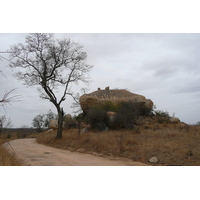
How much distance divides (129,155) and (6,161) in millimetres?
5271

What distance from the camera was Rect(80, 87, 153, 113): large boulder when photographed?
2319cm

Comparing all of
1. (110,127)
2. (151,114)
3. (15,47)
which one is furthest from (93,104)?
(15,47)

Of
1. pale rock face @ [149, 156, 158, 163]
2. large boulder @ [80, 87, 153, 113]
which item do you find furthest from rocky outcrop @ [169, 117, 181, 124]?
pale rock face @ [149, 156, 158, 163]

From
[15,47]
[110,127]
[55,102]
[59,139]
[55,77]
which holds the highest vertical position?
[15,47]

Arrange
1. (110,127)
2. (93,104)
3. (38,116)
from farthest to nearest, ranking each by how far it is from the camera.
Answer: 1. (38,116)
2. (93,104)
3. (110,127)

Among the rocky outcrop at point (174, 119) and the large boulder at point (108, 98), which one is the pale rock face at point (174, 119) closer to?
the rocky outcrop at point (174, 119)

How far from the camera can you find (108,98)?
2403 centimetres

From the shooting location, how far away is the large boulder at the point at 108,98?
23.2 metres

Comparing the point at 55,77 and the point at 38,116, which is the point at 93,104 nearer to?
the point at 55,77

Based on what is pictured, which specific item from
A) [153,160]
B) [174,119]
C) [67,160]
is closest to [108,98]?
[174,119]

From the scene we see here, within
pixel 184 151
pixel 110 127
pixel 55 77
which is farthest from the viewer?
pixel 110 127

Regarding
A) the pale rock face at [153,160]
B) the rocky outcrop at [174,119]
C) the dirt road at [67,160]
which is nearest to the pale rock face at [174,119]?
the rocky outcrop at [174,119]

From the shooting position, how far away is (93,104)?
23.0 m

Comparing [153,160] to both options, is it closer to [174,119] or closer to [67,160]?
[67,160]
